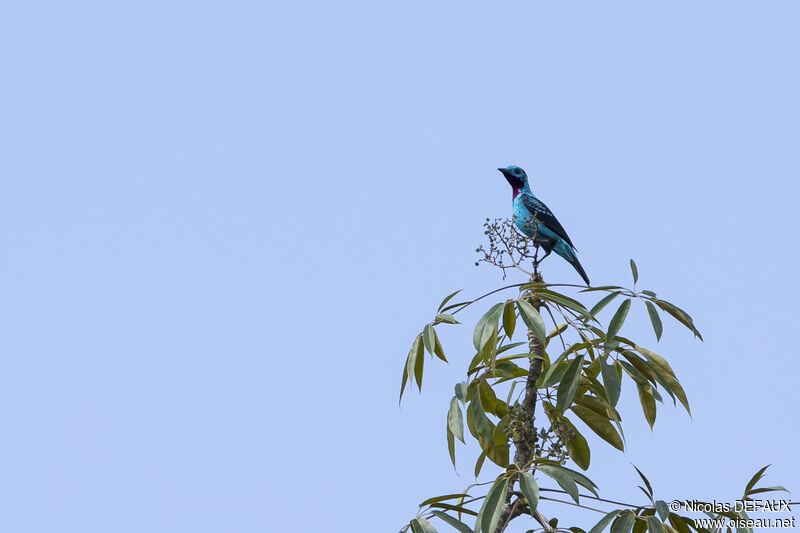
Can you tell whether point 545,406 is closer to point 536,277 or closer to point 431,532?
point 536,277

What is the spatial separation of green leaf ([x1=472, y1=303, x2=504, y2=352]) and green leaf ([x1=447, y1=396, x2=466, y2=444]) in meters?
0.47

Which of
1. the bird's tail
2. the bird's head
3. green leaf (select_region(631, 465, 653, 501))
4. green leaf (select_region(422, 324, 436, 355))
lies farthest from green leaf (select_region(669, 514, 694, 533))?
the bird's head

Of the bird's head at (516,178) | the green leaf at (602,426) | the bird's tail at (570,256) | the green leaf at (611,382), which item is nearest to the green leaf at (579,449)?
the green leaf at (602,426)

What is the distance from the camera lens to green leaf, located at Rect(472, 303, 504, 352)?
210 inches

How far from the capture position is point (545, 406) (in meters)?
5.95

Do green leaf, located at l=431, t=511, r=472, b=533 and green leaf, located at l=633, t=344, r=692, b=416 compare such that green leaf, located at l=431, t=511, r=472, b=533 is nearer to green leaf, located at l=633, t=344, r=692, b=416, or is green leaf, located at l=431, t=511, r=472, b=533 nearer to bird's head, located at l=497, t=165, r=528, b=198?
green leaf, located at l=633, t=344, r=692, b=416

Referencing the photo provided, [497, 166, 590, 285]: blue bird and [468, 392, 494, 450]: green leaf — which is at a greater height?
[497, 166, 590, 285]: blue bird

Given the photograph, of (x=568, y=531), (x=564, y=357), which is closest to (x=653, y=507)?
(x=568, y=531)

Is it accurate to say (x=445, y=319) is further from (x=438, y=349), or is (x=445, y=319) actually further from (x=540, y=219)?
(x=540, y=219)

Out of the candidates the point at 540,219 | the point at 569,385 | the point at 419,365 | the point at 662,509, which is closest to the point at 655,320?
the point at 569,385

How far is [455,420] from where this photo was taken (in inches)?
219

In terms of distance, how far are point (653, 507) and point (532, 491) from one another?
2.26ft

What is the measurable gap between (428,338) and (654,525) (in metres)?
1.57

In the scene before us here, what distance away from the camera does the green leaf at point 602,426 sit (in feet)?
19.3
